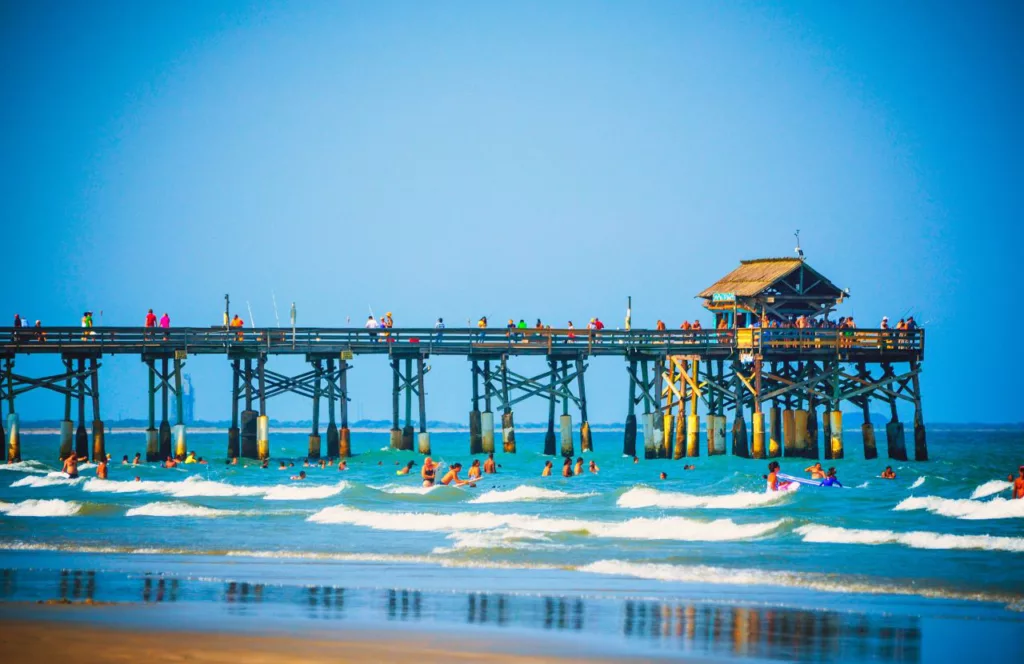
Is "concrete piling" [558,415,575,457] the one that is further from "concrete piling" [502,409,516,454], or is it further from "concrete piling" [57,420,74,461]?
"concrete piling" [57,420,74,461]

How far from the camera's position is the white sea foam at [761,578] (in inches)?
659

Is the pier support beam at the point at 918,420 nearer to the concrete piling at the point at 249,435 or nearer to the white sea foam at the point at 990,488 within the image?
the white sea foam at the point at 990,488

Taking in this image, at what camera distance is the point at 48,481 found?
3544 centimetres

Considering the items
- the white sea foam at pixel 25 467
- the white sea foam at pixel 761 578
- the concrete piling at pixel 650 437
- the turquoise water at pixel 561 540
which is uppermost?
the concrete piling at pixel 650 437

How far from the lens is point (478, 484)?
34500 mm

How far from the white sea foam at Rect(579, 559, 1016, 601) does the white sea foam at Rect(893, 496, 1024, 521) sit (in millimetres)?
8151

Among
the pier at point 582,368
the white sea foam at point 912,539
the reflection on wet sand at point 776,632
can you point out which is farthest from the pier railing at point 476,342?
the reflection on wet sand at point 776,632

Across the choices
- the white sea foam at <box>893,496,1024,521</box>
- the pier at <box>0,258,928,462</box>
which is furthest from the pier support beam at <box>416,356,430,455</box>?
the white sea foam at <box>893,496,1024,521</box>

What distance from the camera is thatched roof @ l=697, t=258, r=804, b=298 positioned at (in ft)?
142

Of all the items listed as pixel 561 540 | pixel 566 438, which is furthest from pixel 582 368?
pixel 561 540

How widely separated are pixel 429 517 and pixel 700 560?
7.97m

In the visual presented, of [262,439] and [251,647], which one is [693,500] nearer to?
[262,439]

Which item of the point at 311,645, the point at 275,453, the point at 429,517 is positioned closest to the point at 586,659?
the point at 311,645

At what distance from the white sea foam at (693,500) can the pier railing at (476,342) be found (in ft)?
37.5
